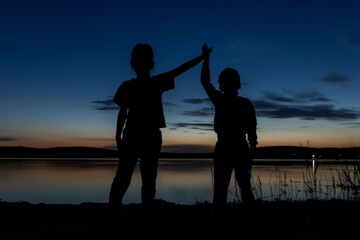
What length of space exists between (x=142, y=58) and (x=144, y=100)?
0.46 metres

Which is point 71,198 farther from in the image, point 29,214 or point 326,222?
point 326,222

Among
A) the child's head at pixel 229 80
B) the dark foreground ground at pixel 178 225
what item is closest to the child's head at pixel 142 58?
the child's head at pixel 229 80

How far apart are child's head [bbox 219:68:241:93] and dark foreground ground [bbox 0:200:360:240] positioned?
1563 mm

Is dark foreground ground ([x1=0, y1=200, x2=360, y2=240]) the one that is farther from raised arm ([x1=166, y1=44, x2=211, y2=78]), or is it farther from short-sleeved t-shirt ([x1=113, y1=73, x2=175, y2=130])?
raised arm ([x1=166, y1=44, x2=211, y2=78])

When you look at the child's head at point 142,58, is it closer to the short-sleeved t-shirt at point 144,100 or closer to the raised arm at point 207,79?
the short-sleeved t-shirt at point 144,100

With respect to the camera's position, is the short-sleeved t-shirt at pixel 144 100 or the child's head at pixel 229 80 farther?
the child's head at pixel 229 80

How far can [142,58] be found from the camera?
324 centimetres

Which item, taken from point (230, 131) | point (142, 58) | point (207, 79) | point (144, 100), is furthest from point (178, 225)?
point (142, 58)

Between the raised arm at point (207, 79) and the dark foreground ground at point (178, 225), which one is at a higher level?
the raised arm at point (207, 79)

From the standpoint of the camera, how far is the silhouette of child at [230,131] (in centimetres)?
340

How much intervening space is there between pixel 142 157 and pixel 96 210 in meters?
Result: 2.75

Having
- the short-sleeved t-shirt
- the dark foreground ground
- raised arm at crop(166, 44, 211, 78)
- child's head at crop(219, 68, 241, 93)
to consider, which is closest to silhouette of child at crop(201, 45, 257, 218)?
child's head at crop(219, 68, 241, 93)

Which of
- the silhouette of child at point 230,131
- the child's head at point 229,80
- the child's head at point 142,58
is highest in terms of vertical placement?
the child's head at point 142,58

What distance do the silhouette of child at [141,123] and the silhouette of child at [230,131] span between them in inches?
16.6
